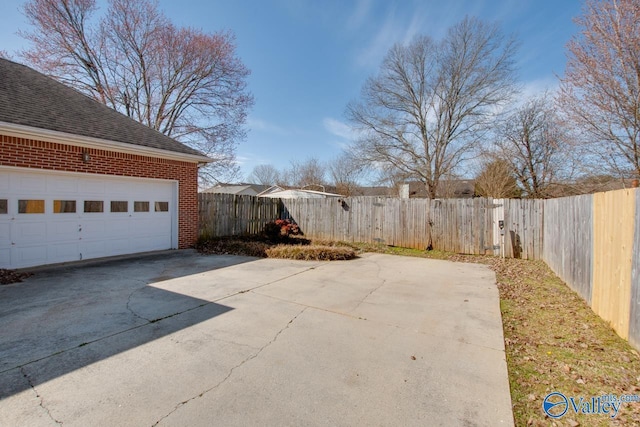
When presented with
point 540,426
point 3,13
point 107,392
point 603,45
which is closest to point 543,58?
point 603,45

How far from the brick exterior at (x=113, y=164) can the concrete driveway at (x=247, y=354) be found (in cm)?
279

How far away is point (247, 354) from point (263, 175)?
49.9m

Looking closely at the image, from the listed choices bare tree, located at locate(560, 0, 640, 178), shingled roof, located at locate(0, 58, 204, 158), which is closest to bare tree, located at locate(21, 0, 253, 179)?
shingled roof, located at locate(0, 58, 204, 158)

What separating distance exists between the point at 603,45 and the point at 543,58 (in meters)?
3.78

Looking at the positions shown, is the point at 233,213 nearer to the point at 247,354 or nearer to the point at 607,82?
the point at 247,354

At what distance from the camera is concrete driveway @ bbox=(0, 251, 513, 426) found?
226cm

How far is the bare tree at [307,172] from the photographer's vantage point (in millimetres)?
39156

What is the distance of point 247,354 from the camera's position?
10.2 feet

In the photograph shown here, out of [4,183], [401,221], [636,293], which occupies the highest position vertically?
[4,183]

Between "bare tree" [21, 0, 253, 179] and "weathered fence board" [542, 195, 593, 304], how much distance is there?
689 inches

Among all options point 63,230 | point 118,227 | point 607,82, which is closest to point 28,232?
point 63,230

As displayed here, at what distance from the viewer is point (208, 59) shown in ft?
62.1

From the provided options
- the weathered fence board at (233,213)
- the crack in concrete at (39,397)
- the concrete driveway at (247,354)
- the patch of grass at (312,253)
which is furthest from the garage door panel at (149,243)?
the crack in concrete at (39,397)

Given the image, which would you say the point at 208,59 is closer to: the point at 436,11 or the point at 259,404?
the point at 436,11
